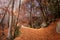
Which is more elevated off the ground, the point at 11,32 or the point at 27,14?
the point at 27,14

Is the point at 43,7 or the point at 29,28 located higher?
the point at 43,7

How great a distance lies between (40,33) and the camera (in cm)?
296

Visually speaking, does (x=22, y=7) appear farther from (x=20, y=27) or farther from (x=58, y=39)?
(x=58, y=39)

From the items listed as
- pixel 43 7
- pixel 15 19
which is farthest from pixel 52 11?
pixel 15 19

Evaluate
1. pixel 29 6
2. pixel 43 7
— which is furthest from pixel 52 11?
pixel 29 6

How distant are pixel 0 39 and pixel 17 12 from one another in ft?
1.50

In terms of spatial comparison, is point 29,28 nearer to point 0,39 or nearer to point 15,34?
point 15,34

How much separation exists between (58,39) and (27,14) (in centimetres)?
58

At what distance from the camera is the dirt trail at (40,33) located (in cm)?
293

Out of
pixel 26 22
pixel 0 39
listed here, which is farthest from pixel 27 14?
pixel 0 39

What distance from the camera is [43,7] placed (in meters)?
3.03

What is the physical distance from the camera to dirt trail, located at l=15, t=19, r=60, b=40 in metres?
2.93

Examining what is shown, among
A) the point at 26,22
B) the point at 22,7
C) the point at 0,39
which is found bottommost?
the point at 0,39

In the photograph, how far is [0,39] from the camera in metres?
2.91
